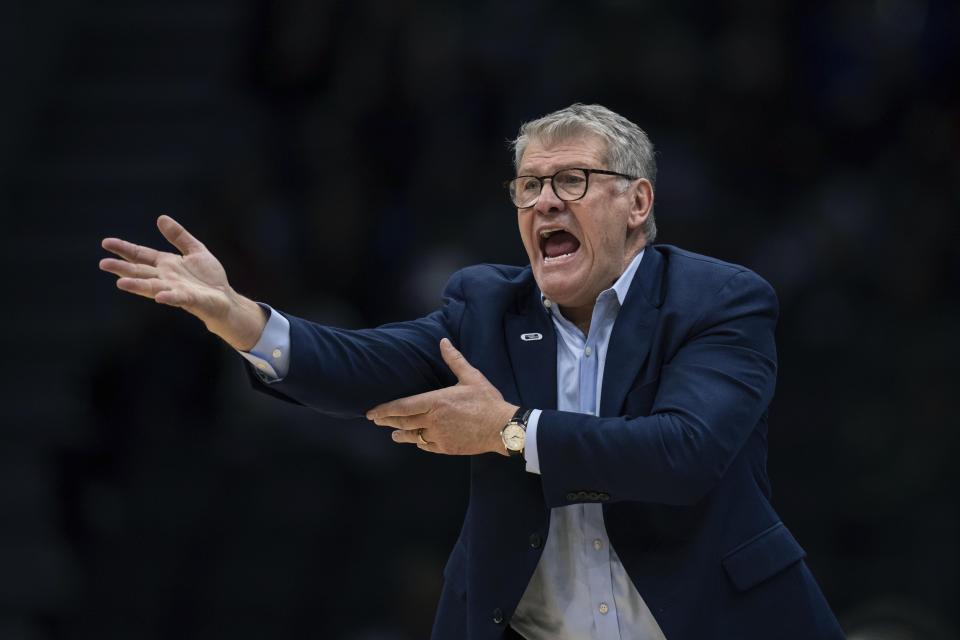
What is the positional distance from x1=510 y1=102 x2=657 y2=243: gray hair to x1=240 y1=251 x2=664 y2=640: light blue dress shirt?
293 millimetres

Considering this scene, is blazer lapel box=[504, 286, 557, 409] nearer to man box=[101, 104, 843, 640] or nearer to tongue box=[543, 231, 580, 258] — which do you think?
man box=[101, 104, 843, 640]

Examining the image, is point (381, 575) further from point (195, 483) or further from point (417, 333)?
point (417, 333)

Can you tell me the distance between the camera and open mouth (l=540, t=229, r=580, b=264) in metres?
3.46

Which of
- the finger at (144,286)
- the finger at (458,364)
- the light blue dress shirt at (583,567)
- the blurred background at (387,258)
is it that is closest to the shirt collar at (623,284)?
the light blue dress shirt at (583,567)

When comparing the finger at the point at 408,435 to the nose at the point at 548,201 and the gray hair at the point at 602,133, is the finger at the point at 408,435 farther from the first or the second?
the gray hair at the point at 602,133

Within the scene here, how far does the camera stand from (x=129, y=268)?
300 centimetres

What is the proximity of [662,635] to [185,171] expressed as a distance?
5.36 m

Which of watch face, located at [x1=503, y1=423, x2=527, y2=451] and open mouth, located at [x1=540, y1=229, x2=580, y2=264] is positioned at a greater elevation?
open mouth, located at [x1=540, y1=229, x2=580, y2=264]

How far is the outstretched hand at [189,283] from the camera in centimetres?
297

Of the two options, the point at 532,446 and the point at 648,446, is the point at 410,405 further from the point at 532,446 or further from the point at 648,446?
the point at 648,446

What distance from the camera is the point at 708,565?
10.3 ft

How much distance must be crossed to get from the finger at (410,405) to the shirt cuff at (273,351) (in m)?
0.24

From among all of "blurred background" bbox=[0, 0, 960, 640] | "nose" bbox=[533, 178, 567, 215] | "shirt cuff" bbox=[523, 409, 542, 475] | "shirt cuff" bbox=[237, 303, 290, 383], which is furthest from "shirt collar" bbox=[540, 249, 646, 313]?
"blurred background" bbox=[0, 0, 960, 640]

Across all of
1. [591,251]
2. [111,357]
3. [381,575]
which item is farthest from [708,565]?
[111,357]
